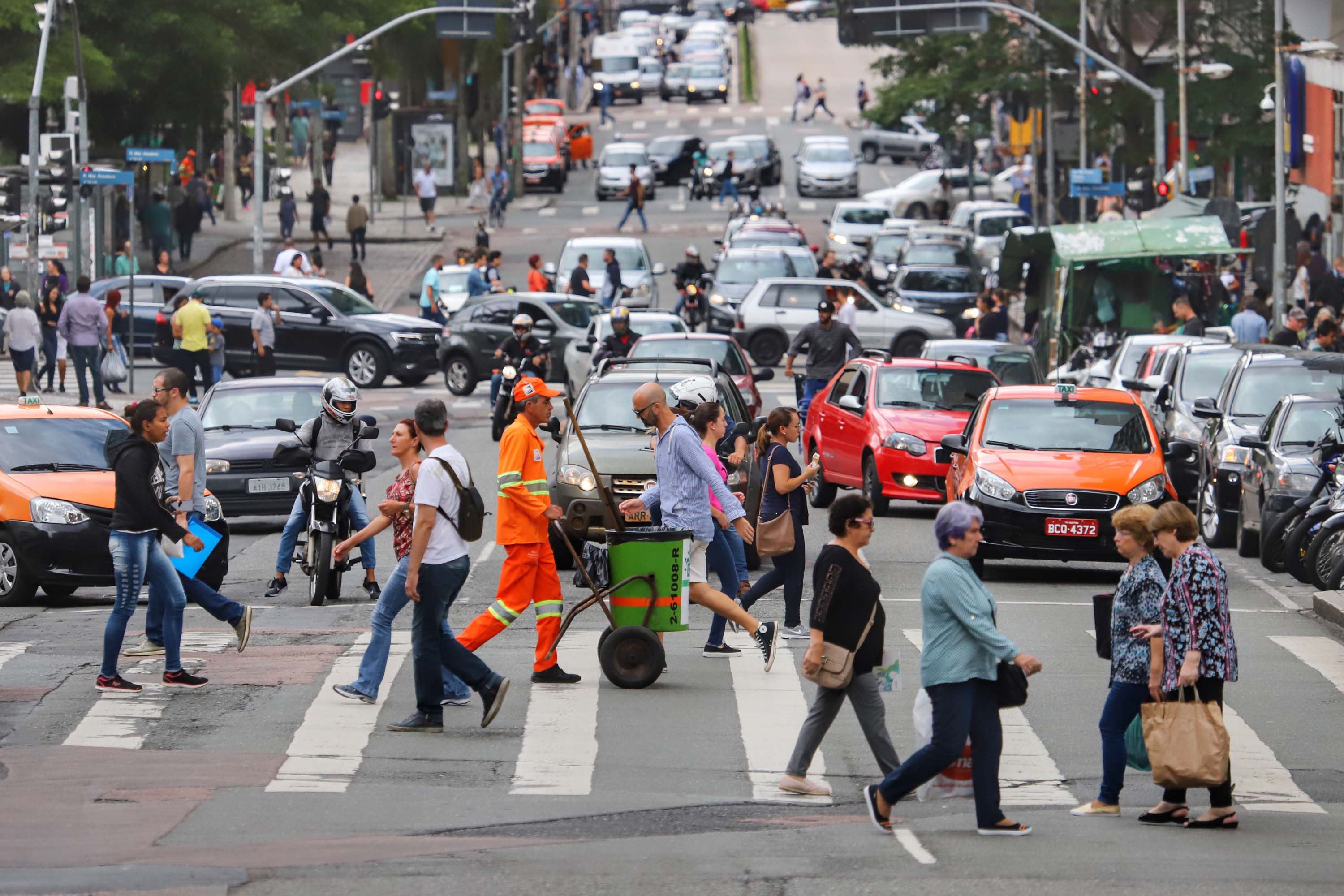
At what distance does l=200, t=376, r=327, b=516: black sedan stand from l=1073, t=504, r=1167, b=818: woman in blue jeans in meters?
11.6

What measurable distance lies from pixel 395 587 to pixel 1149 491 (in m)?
8.12

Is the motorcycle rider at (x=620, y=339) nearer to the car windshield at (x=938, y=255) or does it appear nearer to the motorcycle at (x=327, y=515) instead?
the motorcycle at (x=327, y=515)

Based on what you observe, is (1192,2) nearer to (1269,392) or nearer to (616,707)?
(1269,392)

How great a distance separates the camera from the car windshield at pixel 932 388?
22375mm

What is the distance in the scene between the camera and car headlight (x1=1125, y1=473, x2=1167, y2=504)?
17.8m

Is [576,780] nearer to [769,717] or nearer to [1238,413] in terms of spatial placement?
[769,717]

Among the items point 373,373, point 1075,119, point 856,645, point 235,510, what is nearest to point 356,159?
point 1075,119

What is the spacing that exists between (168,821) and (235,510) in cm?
1176

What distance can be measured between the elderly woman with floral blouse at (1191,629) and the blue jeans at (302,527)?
833 cm

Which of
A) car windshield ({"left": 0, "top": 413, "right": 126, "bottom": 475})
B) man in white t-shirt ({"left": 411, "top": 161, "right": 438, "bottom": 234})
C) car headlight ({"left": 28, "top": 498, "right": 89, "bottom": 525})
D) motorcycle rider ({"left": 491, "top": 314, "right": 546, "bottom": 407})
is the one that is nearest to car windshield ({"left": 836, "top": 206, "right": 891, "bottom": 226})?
man in white t-shirt ({"left": 411, "top": 161, "right": 438, "bottom": 234})

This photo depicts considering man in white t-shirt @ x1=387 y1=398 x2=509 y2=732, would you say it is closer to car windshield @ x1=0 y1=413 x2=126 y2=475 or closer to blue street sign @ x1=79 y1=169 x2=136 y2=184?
car windshield @ x1=0 y1=413 x2=126 y2=475

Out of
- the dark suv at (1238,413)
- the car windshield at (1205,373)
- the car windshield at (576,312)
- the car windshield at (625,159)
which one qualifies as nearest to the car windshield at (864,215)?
the car windshield at (625,159)

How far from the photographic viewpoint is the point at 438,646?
11.6 m

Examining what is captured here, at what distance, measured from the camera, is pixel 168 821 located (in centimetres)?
938
